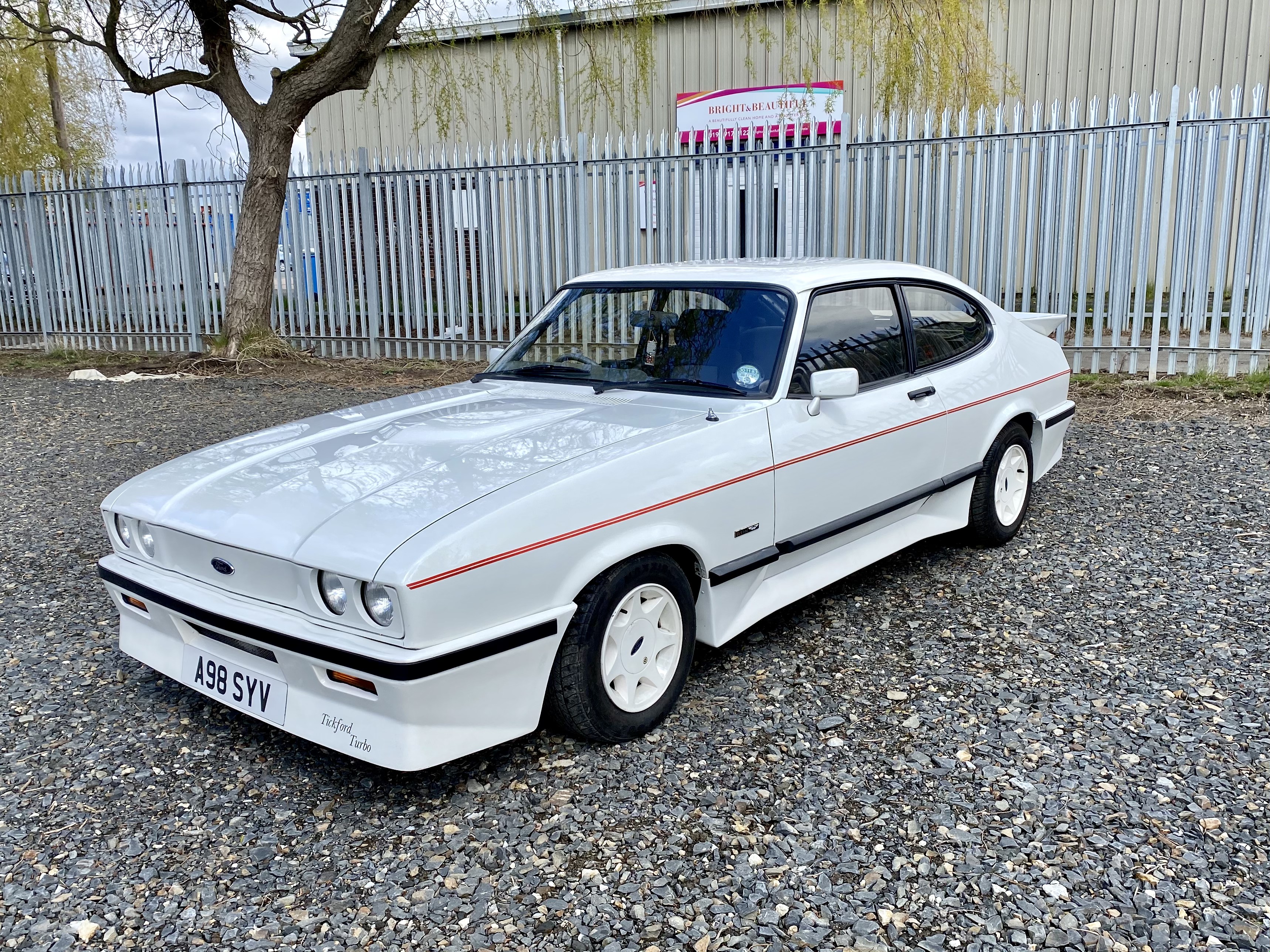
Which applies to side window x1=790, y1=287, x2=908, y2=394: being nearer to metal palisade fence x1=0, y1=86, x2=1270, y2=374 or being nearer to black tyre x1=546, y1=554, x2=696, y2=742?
black tyre x1=546, y1=554, x2=696, y2=742

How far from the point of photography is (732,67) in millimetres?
14500

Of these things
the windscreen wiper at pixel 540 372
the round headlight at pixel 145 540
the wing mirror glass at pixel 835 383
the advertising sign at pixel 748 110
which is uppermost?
the advertising sign at pixel 748 110

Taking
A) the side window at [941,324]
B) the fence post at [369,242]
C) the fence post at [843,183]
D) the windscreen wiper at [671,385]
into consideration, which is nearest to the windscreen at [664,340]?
the windscreen wiper at [671,385]

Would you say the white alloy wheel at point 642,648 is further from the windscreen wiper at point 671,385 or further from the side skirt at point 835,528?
the windscreen wiper at point 671,385

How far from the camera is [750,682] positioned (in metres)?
3.62

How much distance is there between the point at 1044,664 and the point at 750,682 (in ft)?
3.56

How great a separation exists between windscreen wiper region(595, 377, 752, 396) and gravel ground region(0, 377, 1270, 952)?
3.34 ft

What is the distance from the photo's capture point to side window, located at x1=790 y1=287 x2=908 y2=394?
12.7ft

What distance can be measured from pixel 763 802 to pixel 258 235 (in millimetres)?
10648

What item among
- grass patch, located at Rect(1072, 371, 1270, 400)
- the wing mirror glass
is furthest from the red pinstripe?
grass patch, located at Rect(1072, 371, 1270, 400)

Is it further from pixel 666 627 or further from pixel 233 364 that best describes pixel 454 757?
pixel 233 364

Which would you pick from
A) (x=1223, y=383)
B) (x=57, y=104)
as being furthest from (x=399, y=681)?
(x=57, y=104)

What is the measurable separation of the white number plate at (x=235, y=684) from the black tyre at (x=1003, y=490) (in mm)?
3306

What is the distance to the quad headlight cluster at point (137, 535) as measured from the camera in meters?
3.25
